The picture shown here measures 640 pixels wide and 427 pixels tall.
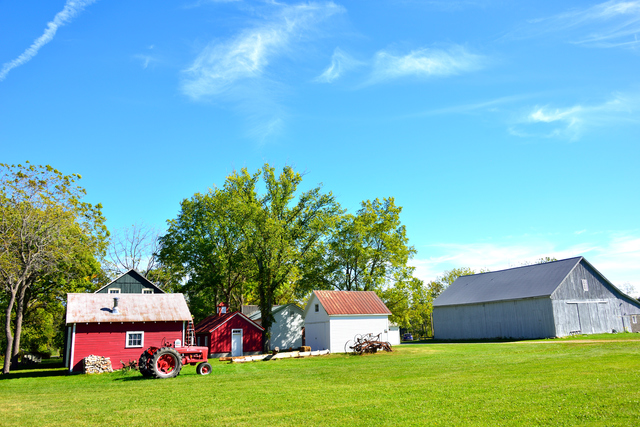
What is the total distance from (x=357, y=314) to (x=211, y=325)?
12.6 metres

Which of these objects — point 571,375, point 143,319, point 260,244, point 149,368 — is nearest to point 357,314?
point 260,244

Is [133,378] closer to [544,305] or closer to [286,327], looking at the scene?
[286,327]

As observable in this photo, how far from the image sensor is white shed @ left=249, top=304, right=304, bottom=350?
44.7 m

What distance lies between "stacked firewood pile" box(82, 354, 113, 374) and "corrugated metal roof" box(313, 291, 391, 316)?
16886 mm

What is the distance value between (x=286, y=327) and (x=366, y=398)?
1305 inches

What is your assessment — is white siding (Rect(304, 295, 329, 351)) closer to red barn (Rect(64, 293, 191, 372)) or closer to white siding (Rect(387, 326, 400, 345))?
red barn (Rect(64, 293, 191, 372))

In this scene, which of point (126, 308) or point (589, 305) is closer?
point (126, 308)

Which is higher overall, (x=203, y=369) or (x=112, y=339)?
(x=112, y=339)

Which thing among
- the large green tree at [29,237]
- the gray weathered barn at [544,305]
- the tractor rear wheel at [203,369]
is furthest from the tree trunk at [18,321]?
the gray weathered barn at [544,305]

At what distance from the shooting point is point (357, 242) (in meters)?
48.9

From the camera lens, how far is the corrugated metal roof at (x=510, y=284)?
1768 inches

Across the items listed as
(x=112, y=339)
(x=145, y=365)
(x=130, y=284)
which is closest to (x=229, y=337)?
(x=130, y=284)

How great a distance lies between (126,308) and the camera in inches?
1191

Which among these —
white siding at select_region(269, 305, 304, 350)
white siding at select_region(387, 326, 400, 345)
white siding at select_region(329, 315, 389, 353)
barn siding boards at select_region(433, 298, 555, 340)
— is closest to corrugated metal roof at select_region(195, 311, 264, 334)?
white siding at select_region(269, 305, 304, 350)
